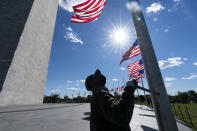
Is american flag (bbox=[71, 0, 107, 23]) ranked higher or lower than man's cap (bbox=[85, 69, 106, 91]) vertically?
higher

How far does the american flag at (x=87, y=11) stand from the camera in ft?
13.6

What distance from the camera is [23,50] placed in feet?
47.1

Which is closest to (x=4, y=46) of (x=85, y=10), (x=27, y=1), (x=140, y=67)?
(x=27, y=1)

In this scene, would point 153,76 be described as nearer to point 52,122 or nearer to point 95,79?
point 95,79

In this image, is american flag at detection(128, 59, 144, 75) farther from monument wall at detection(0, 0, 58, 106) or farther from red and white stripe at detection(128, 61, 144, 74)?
monument wall at detection(0, 0, 58, 106)

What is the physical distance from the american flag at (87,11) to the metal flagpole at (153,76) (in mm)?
2503

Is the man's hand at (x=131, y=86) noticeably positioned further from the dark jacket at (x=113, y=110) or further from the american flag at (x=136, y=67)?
the american flag at (x=136, y=67)

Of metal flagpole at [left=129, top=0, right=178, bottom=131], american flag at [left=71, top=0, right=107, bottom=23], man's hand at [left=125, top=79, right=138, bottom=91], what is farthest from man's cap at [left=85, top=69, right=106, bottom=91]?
american flag at [left=71, top=0, right=107, bottom=23]

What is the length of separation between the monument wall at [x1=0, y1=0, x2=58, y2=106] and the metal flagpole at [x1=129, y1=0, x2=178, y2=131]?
15510mm

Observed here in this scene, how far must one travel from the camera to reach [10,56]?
42.5ft

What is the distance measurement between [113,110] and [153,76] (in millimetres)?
926

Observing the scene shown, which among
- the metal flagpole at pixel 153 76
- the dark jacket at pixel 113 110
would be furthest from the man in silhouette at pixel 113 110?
the metal flagpole at pixel 153 76

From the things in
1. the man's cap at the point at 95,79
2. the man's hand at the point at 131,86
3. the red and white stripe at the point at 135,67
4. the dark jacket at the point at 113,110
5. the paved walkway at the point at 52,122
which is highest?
the red and white stripe at the point at 135,67

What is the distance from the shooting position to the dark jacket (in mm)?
915
